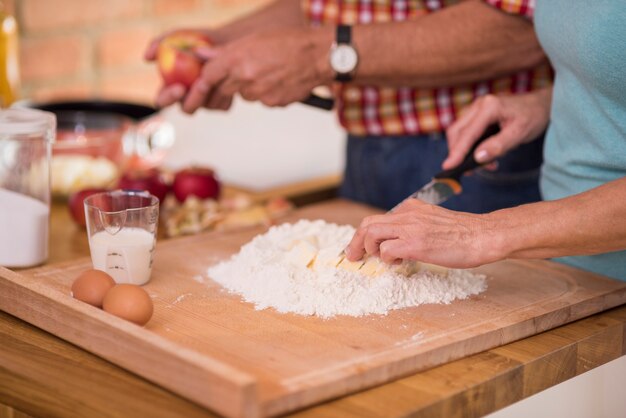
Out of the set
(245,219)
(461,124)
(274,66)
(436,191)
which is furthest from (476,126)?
(245,219)

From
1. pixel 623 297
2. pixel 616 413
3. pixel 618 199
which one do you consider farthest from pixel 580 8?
pixel 616 413

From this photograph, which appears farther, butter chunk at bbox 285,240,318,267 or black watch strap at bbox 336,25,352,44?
black watch strap at bbox 336,25,352,44

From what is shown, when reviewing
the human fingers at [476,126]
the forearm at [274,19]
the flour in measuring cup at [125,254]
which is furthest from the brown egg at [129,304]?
the forearm at [274,19]

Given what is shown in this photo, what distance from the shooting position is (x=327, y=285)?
1.25 metres

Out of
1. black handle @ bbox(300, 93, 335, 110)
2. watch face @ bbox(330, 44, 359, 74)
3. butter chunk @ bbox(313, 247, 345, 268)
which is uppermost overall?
watch face @ bbox(330, 44, 359, 74)

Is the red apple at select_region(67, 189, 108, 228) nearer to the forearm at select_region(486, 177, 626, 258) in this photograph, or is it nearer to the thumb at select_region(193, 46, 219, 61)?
the thumb at select_region(193, 46, 219, 61)

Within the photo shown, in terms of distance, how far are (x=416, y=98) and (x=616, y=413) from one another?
73 centimetres

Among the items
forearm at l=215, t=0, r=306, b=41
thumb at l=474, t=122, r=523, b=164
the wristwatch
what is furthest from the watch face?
forearm at l=215, t=0, r=306, b=41

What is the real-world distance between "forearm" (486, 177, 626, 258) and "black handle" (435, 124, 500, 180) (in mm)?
279

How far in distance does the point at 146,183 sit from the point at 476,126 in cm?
65

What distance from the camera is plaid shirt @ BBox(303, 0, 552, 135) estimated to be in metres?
1.76

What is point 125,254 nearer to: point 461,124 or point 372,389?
point 372,389

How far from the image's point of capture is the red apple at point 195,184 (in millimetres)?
1887

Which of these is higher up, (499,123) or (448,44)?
(448,44)
